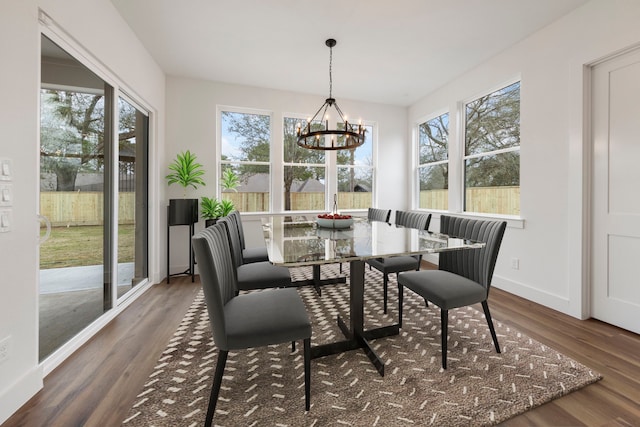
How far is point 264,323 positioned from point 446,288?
1.22 meters

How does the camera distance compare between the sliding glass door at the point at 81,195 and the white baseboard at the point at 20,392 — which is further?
the sliding glass door at the point at 81,195

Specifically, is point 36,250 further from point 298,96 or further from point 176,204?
point 298,96

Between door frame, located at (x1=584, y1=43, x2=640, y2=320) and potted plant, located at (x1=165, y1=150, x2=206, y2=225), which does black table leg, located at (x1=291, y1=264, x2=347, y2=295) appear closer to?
potted plant, located at (x1=165, y1=150, x2=206, y2=225)

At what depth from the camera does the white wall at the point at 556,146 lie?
7.59 feet

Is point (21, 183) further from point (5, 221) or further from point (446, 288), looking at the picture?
point (446, 288)

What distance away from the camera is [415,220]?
282 centimetres

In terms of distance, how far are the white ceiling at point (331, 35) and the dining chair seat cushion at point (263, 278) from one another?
7.66ft

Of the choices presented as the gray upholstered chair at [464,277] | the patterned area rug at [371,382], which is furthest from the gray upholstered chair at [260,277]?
the gray upholstered chair at [464,277]

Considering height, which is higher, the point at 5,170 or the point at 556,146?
the point at 556,146

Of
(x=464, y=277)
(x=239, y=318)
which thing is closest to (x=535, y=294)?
(x=464, y=277)

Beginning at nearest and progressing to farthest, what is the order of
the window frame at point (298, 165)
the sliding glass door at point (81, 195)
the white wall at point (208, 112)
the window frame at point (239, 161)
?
the sliding glass door at point (81, 195)
the white wall at point (208, 112)
the window frame at point (239, 161)
the window frame at point (298, 165)

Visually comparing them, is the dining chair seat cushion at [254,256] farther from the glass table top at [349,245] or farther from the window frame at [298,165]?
the window frame at [298,165]

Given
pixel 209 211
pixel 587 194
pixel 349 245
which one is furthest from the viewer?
pixel 209 211

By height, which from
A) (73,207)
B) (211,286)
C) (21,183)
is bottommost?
(211,286)
